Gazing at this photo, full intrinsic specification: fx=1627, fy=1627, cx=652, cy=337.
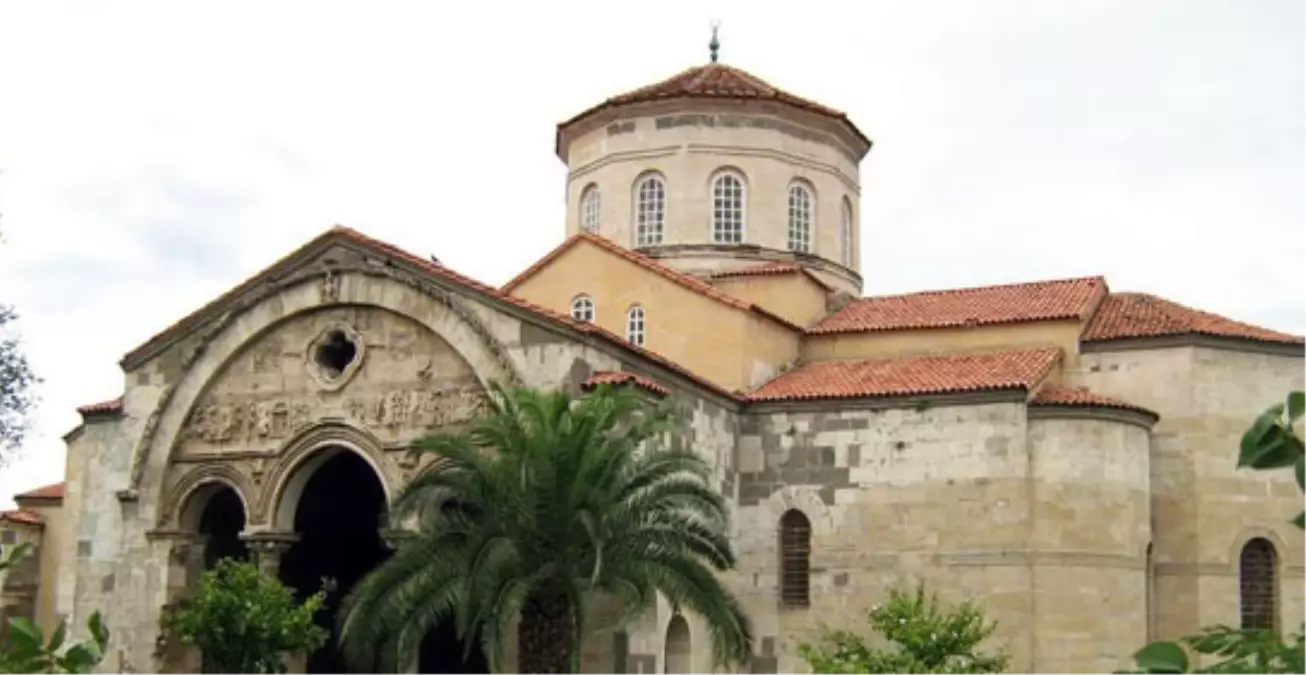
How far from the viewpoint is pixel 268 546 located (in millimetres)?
23188

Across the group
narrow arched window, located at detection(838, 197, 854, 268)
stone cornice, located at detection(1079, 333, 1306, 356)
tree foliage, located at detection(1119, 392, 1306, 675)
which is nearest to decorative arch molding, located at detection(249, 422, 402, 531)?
narrow arched window, located at detection(838, 197, 854, 268)

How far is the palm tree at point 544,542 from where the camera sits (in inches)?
721

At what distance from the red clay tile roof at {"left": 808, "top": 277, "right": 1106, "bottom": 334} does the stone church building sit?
8cm

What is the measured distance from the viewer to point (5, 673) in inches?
227

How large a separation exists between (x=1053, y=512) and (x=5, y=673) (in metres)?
19.4

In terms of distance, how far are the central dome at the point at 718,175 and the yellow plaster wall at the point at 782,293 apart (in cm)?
77

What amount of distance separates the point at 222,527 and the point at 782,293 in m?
9.96

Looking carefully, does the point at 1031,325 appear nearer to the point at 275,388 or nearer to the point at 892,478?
the point at 892,478

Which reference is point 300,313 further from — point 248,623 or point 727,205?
point 727,205

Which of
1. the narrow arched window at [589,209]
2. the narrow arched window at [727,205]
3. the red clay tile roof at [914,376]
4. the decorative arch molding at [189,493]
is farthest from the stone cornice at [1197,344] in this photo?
the decorative arch molding at [189,493]

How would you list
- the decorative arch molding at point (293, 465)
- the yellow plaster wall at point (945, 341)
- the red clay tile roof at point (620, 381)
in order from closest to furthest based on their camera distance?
the red clay tile roof at point (620, 381), the decorative arch molding at point (293, 465), the yellow plaster wall at point (945, 341)

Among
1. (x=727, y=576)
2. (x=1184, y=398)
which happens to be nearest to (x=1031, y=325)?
(x=1184, y=398)

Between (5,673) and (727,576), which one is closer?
(5,673)

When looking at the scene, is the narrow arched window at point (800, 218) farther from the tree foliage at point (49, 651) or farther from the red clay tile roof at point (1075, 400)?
the tree foliage at point (49, 651)
